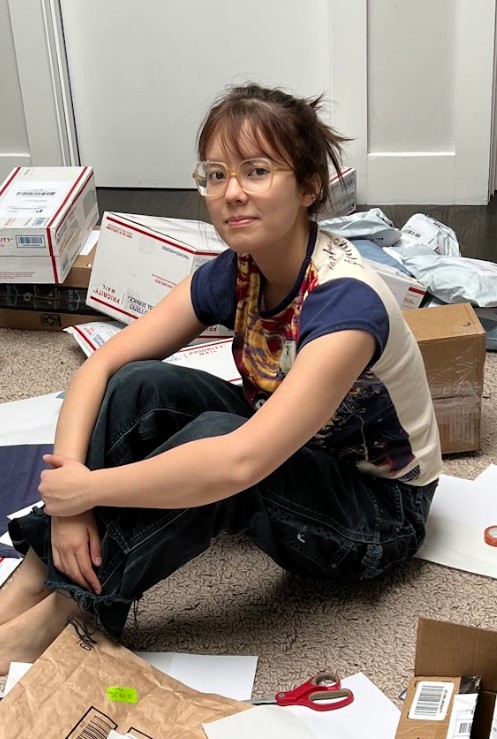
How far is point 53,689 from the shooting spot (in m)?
1.13

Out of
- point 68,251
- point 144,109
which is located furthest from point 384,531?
point 144,109

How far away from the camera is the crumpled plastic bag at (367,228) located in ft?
7.79

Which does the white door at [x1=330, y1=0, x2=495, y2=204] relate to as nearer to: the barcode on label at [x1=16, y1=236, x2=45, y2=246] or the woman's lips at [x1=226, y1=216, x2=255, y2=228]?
the barcode on label at [x1=16, y1=236, x2=45, y2=246]

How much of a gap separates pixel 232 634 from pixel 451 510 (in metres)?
0.42

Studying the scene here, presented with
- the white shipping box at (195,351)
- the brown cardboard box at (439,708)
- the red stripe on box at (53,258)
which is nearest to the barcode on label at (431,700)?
the brown cardboard box at (439,708)

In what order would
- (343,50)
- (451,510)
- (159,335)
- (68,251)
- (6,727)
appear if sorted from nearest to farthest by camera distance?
(6,727)
(159,335)
(451,510)
(68,251)
(343,50)

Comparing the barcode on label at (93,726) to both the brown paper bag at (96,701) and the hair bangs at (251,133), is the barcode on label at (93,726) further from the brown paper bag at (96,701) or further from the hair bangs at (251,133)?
the hair bangs at (251,133)

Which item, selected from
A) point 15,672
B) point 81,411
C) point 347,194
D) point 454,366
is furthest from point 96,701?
point 347,194

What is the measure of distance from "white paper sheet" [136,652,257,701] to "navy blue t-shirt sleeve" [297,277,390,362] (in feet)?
1.42

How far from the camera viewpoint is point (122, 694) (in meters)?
1.15

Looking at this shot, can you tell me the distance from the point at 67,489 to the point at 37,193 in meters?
1.27

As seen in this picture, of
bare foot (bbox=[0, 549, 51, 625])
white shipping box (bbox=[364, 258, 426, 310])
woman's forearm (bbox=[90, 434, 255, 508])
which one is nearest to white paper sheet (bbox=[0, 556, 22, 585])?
bare foot (bbox=[0, 549, 51, 625])

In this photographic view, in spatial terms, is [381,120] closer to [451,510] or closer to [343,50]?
[343,50]

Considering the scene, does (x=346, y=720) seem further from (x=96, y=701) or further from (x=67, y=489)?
(x=67, y=489)
